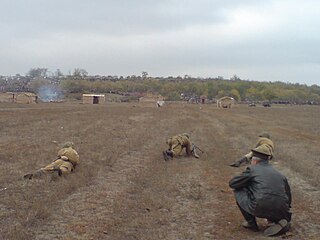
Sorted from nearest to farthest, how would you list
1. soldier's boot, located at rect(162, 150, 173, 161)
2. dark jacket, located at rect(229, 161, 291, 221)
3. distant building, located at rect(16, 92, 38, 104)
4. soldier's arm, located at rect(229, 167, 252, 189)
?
dark jacket, located at rect(229, 161, 291, 221) → soldier's arm, located at rect(229, 167, 252, 189) → soldier's boot, located at rect(162, 150, 173, 161) → distant building, located at rect(16, 92, 38, 104)

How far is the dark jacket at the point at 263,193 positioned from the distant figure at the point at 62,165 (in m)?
5.45

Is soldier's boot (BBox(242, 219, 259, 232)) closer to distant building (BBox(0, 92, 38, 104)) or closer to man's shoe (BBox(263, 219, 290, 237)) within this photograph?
man's shoe (BBox(263, 219, 290, 237))

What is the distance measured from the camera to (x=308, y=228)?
26.7 ft

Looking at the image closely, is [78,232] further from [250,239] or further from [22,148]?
[22,148]

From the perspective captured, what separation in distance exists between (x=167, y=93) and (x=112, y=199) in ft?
457

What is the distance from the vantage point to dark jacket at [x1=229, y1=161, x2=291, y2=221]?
7.38 meters

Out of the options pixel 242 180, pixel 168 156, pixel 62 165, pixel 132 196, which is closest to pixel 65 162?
pixel 62 165

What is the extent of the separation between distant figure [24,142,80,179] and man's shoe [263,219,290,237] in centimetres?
593

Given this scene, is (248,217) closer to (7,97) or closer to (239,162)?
(239,162)

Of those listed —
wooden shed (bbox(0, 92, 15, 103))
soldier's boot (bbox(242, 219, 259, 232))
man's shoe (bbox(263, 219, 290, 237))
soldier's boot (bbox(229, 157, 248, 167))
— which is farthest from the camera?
wooden shed (bbox(0, 92, 15, 103))

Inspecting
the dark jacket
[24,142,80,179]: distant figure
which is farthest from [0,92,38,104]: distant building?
the dark jacket

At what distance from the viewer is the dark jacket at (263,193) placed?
7.38m

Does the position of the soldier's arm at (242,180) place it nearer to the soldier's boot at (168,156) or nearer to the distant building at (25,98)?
the soldier's boot at (168,156)

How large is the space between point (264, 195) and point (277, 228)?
2.14ft
